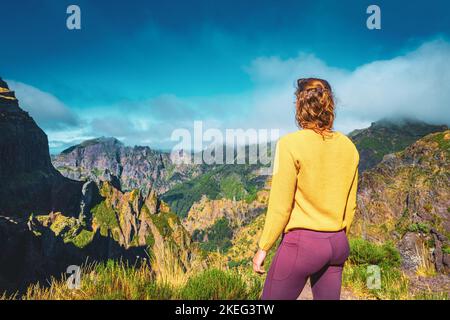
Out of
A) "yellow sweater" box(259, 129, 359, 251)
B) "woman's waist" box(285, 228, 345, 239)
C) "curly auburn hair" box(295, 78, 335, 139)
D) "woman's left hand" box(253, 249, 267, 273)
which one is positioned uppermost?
"curly auburn hair" box(295, 78, 335, 139)

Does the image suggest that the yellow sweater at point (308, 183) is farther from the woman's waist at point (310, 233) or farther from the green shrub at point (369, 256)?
the green shrub at point (369, 256)

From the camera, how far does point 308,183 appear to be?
11.7 ft

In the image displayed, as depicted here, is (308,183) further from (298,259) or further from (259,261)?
(259,261)

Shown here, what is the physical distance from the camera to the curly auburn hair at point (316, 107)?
377 cm

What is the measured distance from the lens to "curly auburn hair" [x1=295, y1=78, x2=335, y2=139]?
3766 mm

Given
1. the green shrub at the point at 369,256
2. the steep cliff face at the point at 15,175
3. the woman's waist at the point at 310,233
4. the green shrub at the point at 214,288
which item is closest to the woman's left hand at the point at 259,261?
the woman's waist at the point at 310,233

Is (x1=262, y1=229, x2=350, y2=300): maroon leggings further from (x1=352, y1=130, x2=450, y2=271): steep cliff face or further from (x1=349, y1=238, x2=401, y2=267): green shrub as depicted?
(x1=352, y1=130, x2=450, y2=271): steep cliff face

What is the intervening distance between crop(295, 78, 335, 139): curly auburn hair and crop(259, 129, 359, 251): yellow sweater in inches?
5.2

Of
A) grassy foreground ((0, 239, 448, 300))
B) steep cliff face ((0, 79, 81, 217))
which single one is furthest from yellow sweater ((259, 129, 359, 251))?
steep cliff face ((0, 79, 81, 217))

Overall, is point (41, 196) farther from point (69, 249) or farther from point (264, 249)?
point (264, 249)

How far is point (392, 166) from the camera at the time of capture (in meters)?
152

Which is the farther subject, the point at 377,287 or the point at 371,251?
the point at 371,251
